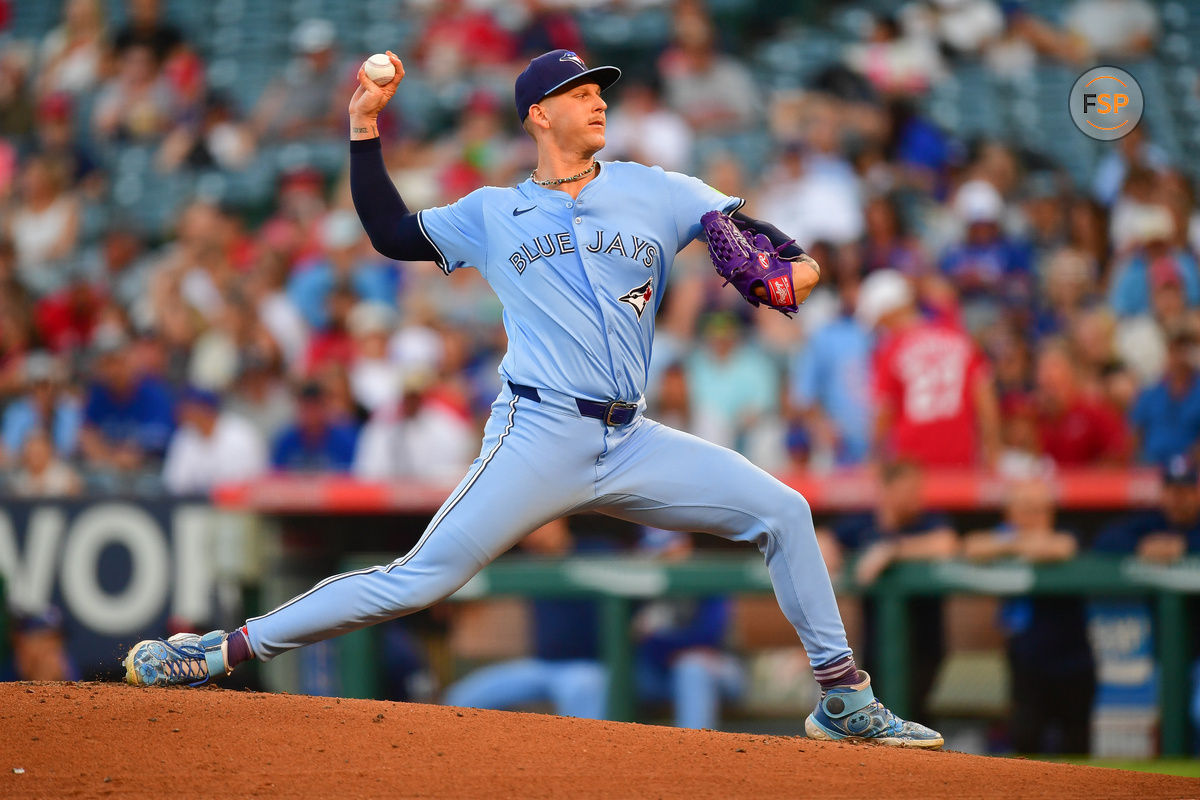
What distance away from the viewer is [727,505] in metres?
4.15

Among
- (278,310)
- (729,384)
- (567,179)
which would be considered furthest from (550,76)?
(278,310)

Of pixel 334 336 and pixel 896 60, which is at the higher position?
pixel 896 60

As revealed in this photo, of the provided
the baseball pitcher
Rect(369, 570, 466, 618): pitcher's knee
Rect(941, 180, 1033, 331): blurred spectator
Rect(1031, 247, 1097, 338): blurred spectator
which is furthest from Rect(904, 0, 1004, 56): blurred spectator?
Rect(369, 570, 466, 618): pitcher's knee

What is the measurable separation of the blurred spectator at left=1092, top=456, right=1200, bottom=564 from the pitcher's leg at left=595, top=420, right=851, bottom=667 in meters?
3.02

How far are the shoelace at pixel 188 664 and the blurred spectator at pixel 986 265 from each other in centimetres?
584

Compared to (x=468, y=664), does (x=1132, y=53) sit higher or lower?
higher

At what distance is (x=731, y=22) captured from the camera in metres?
12.3

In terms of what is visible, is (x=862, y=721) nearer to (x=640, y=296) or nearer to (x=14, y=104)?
(x=640, y=296)

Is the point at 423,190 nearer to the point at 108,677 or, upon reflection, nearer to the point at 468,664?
the point at 468,664

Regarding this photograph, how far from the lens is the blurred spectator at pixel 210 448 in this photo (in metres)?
8.75

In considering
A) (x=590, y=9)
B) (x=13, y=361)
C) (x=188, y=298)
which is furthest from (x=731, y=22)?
(x=13, y=361)

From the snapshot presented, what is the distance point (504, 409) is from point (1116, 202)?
21.2ft

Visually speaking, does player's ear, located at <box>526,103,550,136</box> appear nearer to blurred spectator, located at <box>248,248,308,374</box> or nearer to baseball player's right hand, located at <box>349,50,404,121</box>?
baseball player's right hand, located at <box>349,50,404,121</box>

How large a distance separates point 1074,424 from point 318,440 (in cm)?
409
